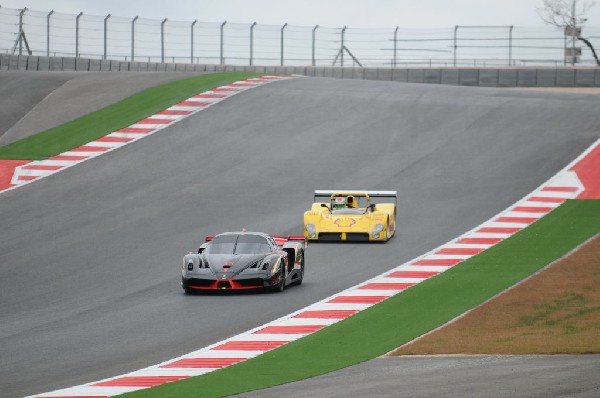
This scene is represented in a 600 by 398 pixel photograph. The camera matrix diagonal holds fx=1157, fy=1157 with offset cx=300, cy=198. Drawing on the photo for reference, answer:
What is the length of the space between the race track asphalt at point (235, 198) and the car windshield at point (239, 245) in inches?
33.8

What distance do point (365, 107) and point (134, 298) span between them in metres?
21.8

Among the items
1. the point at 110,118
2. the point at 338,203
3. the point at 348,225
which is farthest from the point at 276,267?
the point at 110,118

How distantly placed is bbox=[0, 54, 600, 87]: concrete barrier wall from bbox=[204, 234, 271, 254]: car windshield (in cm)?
3472

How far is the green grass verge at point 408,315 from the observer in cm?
1315

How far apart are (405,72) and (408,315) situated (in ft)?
129

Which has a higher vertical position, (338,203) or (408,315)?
(338,203)

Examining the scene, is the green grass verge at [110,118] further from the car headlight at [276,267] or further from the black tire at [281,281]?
the car headlight at [276,267]

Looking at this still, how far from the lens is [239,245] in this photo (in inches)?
802

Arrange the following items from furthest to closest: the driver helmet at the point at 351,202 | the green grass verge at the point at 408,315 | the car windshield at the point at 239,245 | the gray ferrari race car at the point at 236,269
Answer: the driver helmet at the point at 351,202 → the car windshield at the point at 239,245 → the gray ferrari race car at the point at 236,269 → the green grass verge at the point at 408,315

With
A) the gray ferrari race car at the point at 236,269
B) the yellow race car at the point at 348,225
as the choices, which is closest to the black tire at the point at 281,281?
the gray ferrari race car at the point at 236,269

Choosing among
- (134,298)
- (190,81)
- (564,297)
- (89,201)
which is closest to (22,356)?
(134,298)

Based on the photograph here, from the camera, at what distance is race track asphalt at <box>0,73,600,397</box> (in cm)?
1678

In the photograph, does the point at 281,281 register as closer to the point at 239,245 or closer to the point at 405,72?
the point at 239,245

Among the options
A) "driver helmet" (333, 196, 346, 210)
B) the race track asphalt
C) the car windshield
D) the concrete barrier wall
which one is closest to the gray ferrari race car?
the car windshield
